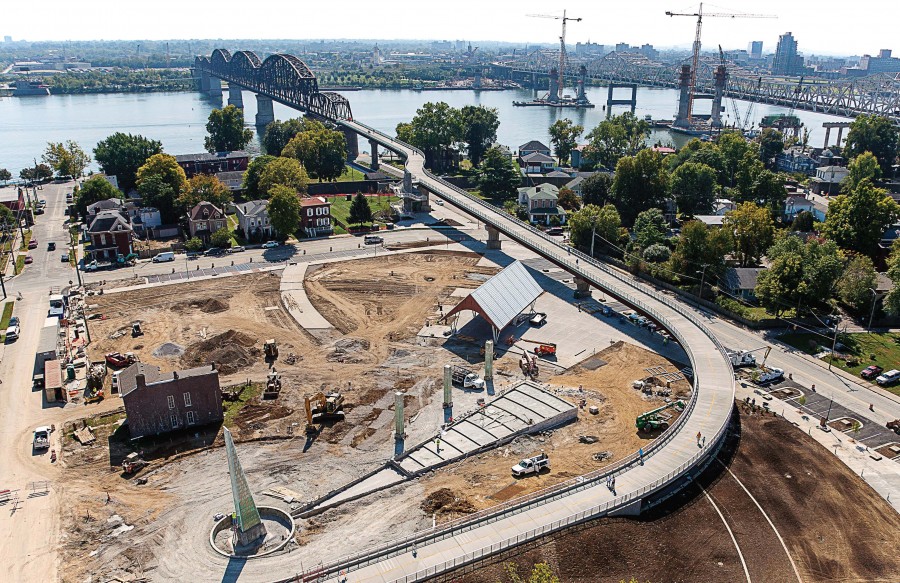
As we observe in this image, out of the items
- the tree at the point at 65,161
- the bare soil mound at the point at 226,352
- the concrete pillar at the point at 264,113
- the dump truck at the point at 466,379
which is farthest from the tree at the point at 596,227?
the concrete pillar at the point at 264,113

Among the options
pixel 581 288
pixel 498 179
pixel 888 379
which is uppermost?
pixel 498 179

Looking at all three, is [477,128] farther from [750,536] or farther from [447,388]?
[750,536]

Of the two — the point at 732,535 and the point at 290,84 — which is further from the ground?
the point at 290,84

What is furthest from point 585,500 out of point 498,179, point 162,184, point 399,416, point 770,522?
point 498,179

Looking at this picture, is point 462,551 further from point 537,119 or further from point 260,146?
point 537,119

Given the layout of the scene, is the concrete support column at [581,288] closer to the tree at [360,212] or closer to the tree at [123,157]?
the tree at [360,212]

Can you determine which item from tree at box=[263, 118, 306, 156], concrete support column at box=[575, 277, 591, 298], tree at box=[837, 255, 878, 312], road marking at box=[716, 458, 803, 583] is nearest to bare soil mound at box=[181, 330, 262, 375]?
concrete support column at box=[575, 277, 591, 298]

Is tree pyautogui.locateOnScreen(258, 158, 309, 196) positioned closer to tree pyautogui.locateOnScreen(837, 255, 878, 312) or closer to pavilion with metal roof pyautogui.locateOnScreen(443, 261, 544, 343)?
pavilion with metal roof pyautogui.locateOnScreen(443, 261, 544, 343)
